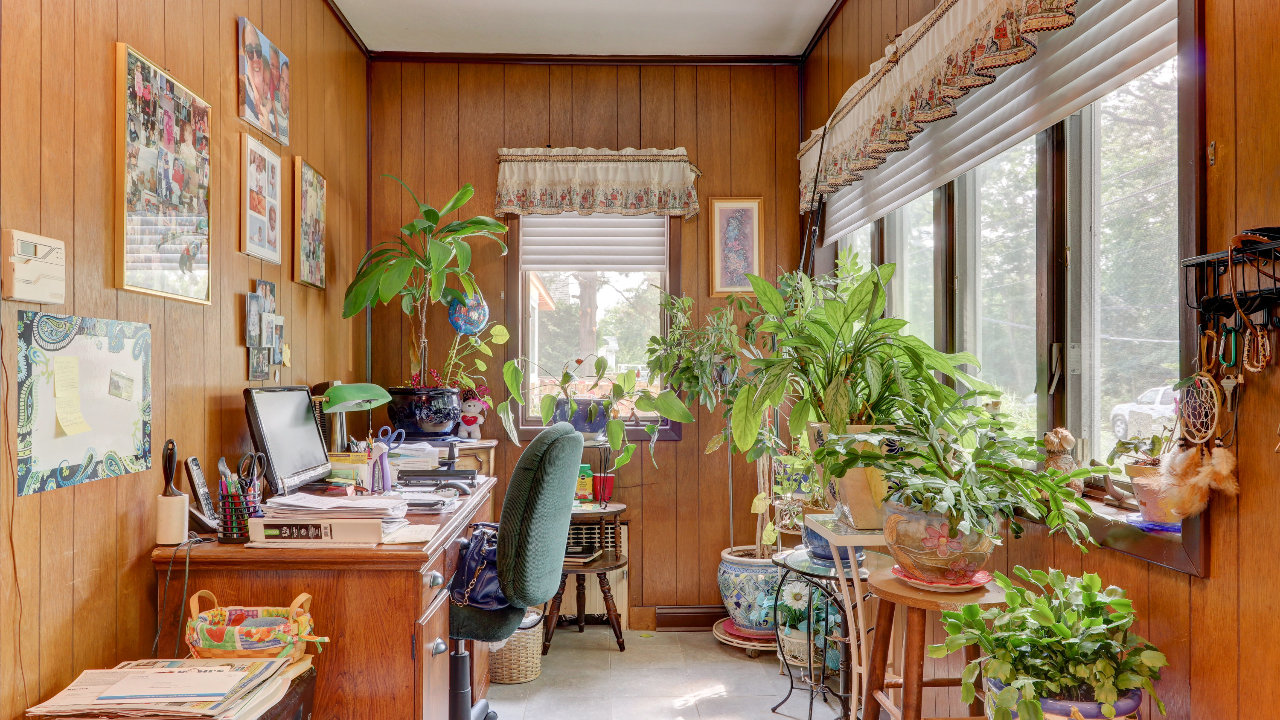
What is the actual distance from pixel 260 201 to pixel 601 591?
223 cm

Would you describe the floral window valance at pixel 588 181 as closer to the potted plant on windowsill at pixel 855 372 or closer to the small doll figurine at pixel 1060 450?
the potted plant on windowsill at pixel 855 372

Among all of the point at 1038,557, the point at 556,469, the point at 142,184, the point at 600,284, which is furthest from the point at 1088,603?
the point at 600,284

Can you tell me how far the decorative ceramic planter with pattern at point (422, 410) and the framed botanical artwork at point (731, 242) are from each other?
1418 mm

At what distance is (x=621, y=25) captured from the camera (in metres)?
3.54

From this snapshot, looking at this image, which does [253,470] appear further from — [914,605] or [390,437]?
[914,605]

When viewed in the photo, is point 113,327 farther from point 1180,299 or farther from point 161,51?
point 1180,299

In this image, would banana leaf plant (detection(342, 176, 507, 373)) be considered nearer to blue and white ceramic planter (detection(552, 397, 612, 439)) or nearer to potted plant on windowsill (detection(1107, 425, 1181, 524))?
blue and white ceramic planter (detection(552, 397, 612, 439))

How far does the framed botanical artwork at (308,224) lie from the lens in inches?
111

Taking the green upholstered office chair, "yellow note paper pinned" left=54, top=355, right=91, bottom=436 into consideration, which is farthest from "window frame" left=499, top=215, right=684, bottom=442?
"yellow note paper pinned" left=54, top=355, right=91, bottom=436

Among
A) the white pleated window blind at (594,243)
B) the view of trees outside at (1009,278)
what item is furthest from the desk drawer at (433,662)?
the white pleated window blind at (594,243)

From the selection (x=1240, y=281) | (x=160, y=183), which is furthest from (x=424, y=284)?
(x=1240, y=281)

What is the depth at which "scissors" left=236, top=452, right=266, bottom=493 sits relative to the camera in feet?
6.48

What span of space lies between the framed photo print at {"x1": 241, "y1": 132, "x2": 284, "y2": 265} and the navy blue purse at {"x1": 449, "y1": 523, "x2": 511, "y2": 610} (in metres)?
1.13

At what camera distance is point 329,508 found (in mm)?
1917
